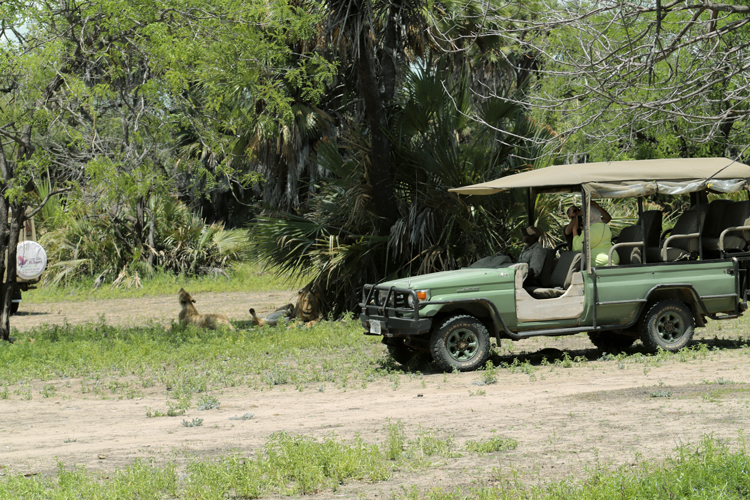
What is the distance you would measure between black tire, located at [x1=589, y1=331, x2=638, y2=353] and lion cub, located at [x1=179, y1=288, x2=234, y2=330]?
5.88 meters

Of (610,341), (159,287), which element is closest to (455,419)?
(610,341)

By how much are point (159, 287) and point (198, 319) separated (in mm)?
9356

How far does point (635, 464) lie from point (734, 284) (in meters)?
5.76

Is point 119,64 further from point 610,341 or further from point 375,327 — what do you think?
point 610,341

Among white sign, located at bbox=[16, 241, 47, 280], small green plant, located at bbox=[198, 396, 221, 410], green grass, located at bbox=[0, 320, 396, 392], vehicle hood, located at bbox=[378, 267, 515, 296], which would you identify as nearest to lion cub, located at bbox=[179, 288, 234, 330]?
green grass, located at bbox=[0, 320, 396, 392]

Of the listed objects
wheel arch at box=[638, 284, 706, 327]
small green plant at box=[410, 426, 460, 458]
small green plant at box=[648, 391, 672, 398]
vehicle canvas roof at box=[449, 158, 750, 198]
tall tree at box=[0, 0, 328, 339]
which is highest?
tall tree at box=[0, 0, 328, 339]

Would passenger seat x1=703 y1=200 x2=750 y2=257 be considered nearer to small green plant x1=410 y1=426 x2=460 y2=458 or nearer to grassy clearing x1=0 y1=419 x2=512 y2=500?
small green plant x1=410 y1=426 x2=460 y2=458

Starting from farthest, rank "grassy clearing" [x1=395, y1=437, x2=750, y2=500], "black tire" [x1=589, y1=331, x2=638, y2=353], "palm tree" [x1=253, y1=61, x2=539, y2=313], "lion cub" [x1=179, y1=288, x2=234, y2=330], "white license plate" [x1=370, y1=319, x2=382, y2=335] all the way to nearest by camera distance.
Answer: "lion cub" [x1=179, y1=288, x2=234, y2=330] < "palm tree" [x1=253, y1=61, x2=539, y2=313] < "black tire" [x1=589, y1=331, x2=638, y2=353] < "white license plate" [x1=370, y1=319, x2=382, y2=335] < "grassy clearing" [x1=395, y1=437, x2=750, y2=500]

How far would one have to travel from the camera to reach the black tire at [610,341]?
10969 mm

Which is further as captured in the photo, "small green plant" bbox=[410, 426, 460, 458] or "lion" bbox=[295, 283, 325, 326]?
"lion" bbox=[295, 283, 325, 326]

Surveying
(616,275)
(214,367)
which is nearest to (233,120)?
(214,367)

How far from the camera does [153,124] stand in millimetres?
14516

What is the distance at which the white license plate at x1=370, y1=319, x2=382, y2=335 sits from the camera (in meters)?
9.66

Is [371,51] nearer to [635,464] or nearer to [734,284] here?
[734,284]
